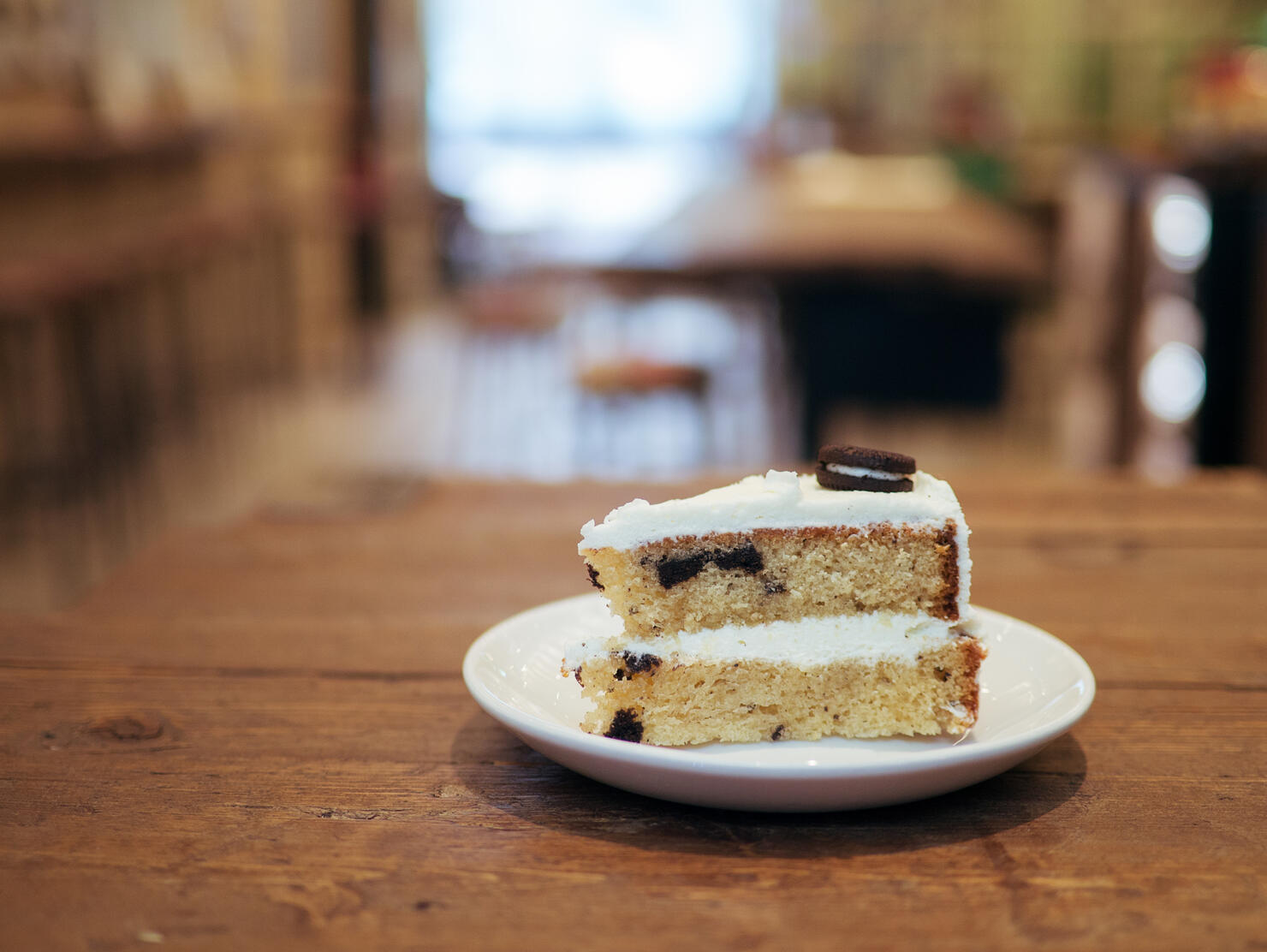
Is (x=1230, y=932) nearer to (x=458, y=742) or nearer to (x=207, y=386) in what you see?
(x=458, y=742)

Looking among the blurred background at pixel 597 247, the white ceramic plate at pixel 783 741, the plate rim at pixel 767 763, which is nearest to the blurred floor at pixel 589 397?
the blurred background at pixel 597 247

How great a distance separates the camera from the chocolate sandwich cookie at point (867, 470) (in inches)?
33.9

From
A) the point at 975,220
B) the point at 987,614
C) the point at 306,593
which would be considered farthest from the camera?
the point at 975,220

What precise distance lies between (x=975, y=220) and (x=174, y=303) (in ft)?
11.0

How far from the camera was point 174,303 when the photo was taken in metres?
5.21

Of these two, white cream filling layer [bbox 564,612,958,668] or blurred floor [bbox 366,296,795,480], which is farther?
blurred floor [bbox 366,296,795,480]

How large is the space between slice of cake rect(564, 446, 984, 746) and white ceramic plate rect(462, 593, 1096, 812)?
0.08ft

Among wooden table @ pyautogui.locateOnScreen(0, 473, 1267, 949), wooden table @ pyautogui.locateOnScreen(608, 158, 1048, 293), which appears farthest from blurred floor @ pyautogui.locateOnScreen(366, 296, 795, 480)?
wooden table @ pyautogui.locateOnScreen(0, 473, 1267, 949)

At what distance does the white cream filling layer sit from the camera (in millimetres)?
871

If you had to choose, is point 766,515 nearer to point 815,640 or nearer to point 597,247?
point 815,640

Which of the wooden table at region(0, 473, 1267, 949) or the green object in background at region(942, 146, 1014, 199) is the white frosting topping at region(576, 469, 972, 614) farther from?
the green object in background at region(942, 146, 1014, 199)

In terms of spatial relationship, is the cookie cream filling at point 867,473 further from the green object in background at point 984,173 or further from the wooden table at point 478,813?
the green object in background at point 984,173

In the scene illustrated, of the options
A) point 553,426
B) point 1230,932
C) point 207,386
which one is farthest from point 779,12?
point 1230,932

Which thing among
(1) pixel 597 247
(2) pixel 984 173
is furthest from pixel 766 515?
(2) pixel 984 173
